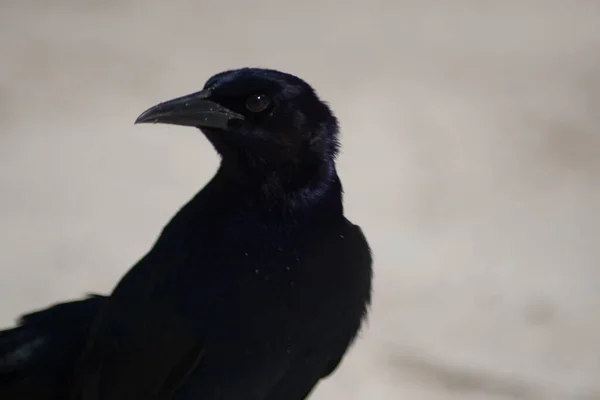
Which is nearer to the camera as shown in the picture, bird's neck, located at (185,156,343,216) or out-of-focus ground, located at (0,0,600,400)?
bird's neck, located at (185,156,343,216)

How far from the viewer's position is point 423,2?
3.53 meters

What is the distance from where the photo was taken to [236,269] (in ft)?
4.14

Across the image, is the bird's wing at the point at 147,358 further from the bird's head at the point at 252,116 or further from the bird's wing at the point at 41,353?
the bird's head at the point at 252,116

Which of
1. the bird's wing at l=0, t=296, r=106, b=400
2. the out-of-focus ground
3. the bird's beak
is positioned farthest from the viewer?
the out-of-focus ground

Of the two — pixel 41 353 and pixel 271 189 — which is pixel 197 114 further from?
pixel 41 353

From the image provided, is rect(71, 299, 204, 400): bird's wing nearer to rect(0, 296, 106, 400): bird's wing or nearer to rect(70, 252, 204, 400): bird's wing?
rect(70, 252, 204, 400): bird's wing

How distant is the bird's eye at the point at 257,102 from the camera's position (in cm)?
124

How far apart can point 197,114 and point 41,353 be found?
0.42 m

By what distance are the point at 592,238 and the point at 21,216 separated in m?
1.43

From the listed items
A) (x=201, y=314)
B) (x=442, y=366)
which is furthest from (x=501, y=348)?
(x=201, y=314)

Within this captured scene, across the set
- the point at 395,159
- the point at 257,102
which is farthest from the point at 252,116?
the point at 395,159

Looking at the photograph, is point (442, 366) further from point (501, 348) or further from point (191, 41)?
point (191, 41)

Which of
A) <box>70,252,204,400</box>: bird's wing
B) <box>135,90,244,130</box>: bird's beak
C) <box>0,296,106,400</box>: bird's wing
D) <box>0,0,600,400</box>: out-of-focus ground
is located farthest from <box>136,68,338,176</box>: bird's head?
<box>0,0,600,400</box>: out-of-focus ground

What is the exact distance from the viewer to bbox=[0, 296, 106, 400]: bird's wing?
4.38 ft
